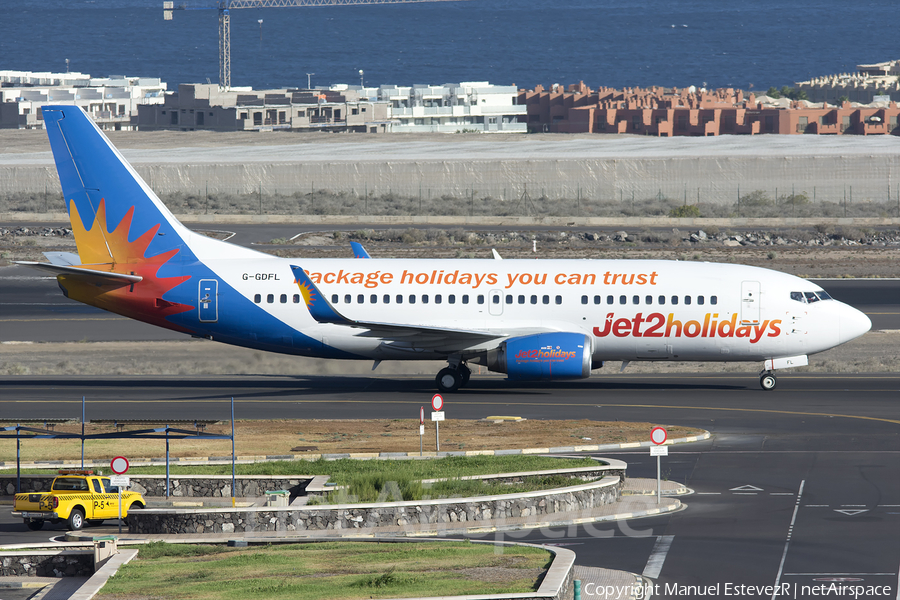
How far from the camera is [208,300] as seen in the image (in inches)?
1678

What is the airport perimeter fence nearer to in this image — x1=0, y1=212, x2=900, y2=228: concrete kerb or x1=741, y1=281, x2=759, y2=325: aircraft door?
x1=0, y1=212, x2=900, y2=228: concrete kerb

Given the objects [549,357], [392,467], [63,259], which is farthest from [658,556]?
[63,259]

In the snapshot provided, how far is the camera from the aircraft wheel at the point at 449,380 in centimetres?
4309

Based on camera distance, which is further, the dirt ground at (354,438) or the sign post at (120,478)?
the dirt ground at (354,438)

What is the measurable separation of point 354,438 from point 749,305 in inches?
644

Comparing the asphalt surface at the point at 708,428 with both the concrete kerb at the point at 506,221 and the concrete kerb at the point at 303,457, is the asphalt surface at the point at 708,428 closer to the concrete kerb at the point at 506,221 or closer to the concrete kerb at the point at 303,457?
the concrete kerb at the point at 303,457

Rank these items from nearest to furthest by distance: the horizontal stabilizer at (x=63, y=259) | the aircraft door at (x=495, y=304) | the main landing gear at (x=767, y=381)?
the aircraft door at (x=495, y=304) < the main landing gear at (x=767, y=381) < the horizontal stabilizer at (x=63, y=259)

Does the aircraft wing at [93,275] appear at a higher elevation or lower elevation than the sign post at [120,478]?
higher

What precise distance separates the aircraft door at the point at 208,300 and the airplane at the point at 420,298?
4 cm

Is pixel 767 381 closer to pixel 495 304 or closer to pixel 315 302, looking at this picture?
pixel 495 304

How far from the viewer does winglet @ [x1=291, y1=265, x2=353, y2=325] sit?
4062cm

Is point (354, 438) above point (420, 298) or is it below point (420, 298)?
below

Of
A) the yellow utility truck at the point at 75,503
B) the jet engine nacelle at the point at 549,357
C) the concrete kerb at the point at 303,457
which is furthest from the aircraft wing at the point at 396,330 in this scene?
the yellow utility truck at the point at 75,503

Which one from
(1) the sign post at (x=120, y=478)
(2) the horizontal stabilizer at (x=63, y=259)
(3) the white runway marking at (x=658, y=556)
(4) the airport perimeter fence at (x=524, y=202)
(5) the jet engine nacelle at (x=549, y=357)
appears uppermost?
(4) the airport perimeter fence at (x=524, y=202)
